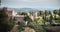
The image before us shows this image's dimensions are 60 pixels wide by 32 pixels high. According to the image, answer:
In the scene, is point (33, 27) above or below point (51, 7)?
below

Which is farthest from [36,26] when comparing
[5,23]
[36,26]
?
[5,23]

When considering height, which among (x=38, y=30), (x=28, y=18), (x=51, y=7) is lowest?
(x=38, y=30)

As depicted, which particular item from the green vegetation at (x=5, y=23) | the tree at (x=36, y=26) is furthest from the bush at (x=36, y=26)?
the green vegetation at (x=5, y=23)

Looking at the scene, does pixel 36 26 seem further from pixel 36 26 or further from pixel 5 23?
pixel 5 23

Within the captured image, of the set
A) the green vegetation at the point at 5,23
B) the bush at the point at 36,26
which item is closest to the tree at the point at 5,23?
the green vegetation at the point at 5,23

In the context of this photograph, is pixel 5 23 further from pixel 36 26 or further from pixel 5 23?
pixel 36 26

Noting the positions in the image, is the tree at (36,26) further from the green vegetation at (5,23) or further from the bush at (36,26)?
the green vegetation at (5,23)

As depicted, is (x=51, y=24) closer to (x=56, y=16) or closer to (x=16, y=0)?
(x=56, y=16)

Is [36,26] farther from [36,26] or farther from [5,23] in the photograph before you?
[5,23]

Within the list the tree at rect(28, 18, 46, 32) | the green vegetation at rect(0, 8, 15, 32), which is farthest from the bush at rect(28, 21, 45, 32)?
the green vegetation at rect(0, 8, 15, 32)

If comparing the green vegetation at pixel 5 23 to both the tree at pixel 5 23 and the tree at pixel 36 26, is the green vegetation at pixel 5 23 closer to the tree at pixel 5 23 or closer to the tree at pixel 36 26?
the tree at pixel 5 23

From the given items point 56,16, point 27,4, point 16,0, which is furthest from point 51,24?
point 16,0
